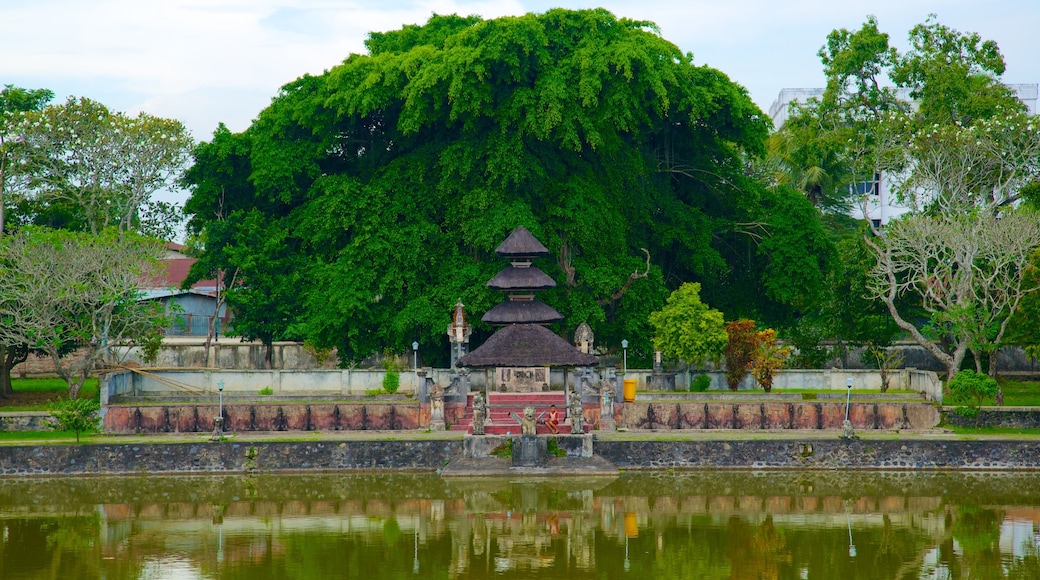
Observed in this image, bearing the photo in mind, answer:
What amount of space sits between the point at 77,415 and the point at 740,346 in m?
23.4

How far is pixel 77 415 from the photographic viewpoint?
131 ft

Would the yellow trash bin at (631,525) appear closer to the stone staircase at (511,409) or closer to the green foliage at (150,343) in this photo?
the stone staircase at (511,409)

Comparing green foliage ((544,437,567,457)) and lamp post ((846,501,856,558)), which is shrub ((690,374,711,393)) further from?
lamp post ((846,501,856,558))

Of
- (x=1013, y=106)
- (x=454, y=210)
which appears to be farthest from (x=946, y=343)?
(x=454, y=210)

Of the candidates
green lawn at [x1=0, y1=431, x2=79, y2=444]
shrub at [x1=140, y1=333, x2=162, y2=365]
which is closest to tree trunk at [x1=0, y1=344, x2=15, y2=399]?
shrub at [x1=140, y1=333, x2=162, y2=365]

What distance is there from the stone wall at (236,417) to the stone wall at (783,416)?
7.65 m

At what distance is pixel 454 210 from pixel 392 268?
3.36 m

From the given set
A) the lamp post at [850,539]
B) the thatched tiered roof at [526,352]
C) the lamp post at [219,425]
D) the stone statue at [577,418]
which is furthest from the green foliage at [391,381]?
the lamp post at [850,539]

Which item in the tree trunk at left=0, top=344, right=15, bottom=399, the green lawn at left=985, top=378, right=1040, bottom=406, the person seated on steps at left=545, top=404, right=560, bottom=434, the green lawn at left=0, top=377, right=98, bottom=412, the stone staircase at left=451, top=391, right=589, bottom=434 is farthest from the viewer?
Result: the tree trunk at left=0, top=344, right=15, bottom=399

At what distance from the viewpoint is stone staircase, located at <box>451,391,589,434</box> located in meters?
40.2

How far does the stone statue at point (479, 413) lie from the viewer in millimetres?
39000

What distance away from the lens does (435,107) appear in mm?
47594

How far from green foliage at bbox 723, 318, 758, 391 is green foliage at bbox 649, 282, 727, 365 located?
1.50ft

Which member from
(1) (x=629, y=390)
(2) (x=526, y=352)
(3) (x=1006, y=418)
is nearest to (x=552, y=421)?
(2) (x=526, y=352)
